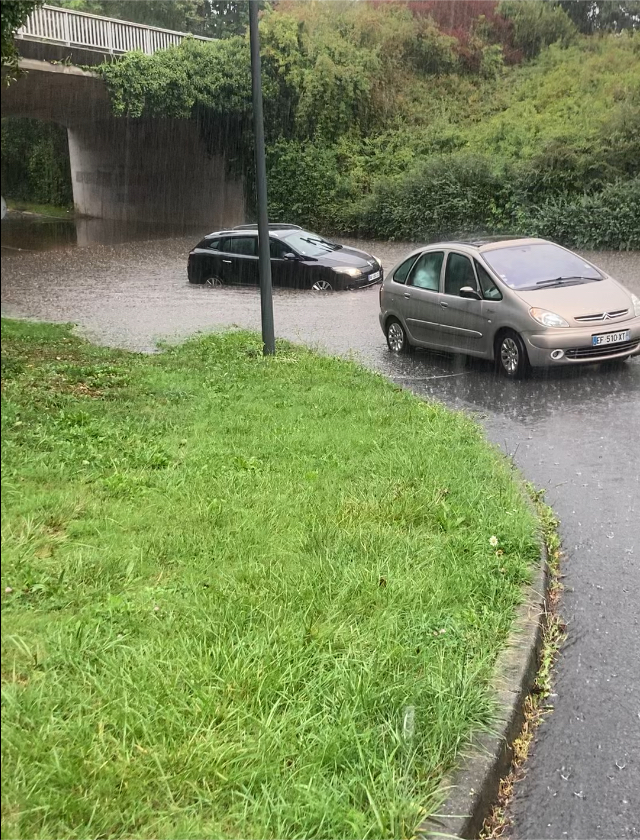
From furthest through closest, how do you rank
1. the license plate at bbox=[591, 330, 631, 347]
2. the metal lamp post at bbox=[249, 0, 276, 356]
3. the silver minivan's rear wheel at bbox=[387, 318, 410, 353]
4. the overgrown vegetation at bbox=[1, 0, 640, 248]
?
the overgrown vegetation at bbox=[1, 0, 640, 248] → the silver minivan's rear wheel at bbox=[387, 318, 410, 353] → the metal lamp post at bbox=[249, 0, 276, 356] → the license plate at bbox=[591, 330, 631, 347]

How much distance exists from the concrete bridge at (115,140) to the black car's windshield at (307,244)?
235 inches

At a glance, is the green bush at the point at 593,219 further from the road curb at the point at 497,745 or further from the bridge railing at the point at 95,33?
the road curb at the point at 497,745

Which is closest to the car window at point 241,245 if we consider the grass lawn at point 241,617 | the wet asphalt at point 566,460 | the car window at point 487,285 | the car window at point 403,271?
the wet asphalt at point 566,460

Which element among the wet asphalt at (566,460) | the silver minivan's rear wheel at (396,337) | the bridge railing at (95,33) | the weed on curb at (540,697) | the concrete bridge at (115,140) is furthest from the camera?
the concrete bridge at (115,140)

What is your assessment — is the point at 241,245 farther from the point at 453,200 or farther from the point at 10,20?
the point at 10,20

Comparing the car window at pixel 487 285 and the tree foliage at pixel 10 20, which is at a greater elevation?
the tree foliage at pixel 10 20

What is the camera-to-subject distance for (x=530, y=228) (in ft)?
69.1

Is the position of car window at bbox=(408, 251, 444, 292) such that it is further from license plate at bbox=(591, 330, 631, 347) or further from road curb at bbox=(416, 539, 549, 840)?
road curb at bbox=(416, 539, 549, 840)

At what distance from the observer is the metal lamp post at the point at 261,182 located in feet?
31.1

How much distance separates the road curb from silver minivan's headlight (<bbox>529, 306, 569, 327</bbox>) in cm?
539

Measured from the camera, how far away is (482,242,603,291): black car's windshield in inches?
382

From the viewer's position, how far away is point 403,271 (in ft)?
36.6

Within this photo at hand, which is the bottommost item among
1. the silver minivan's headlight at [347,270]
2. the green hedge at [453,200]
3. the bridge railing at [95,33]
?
the silver minivan's headlight at [347,270]

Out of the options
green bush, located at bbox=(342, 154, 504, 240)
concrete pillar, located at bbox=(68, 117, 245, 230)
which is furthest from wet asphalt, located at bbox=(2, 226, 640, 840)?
concrete pillar, located at bbox=(68, 117, 245, 230)
